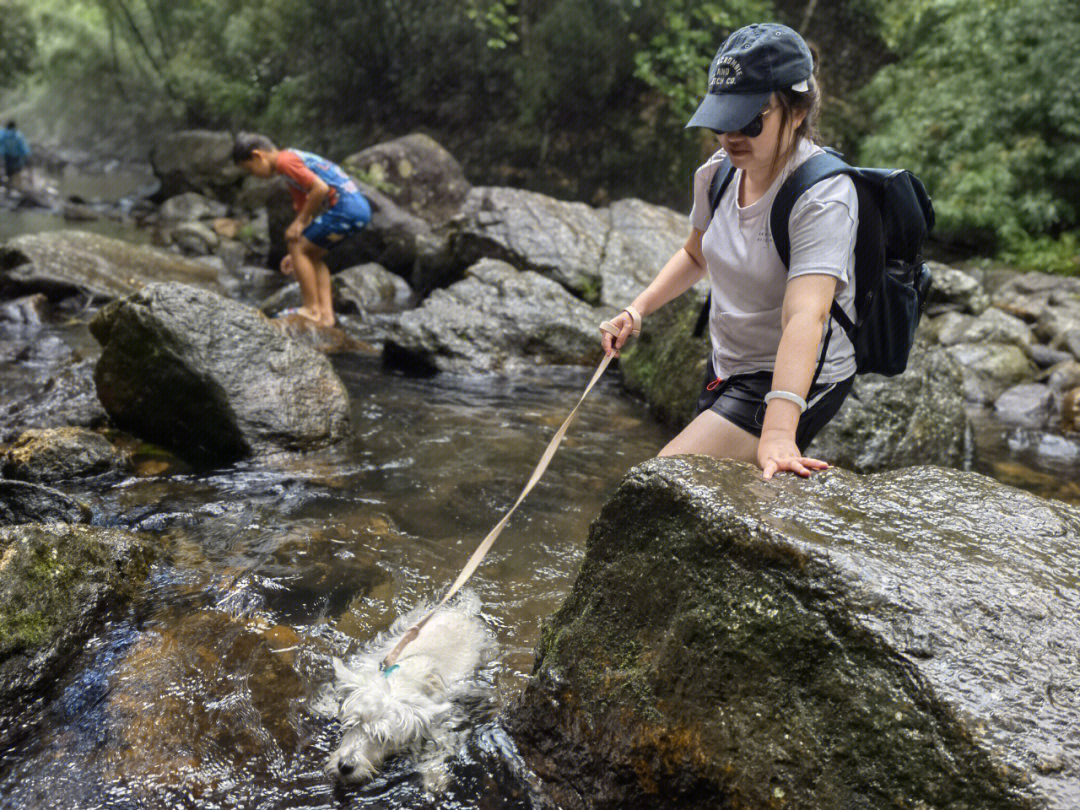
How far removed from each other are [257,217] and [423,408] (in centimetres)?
1368

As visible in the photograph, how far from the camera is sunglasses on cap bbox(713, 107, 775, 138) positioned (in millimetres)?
2375

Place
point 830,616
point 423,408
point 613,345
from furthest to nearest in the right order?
point 423,408 < point 613,345 < point 830,616

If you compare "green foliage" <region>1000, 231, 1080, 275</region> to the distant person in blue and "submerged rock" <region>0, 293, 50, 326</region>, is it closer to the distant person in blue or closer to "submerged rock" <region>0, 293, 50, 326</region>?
"submerged rock" <region>0, 293, 50, 326</region>

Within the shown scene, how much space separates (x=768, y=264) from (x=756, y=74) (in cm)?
56

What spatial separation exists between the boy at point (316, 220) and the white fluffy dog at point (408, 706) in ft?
22.5

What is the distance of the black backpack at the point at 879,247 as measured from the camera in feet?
7.99

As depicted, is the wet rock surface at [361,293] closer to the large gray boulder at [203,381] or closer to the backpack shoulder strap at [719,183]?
the large gray boulder at [203,381]

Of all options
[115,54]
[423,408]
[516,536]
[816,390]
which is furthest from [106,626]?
[115,54]

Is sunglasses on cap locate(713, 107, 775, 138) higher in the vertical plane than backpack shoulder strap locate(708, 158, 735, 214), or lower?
higher

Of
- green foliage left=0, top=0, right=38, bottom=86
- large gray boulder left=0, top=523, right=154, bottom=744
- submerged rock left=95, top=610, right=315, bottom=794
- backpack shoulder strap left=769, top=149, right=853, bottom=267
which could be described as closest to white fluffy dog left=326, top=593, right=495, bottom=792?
submerged rock left=95, top=610, right=315, bottom=794

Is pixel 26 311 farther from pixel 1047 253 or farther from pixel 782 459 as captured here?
pixel 1047 253

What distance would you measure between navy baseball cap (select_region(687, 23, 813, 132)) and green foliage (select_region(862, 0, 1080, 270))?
1237cm

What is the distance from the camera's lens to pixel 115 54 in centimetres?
3666

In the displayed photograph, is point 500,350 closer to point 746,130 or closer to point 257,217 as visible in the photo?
point 746,130
